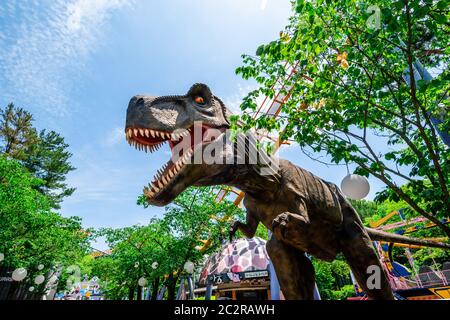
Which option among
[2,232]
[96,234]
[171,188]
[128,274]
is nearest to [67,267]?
[96,234]

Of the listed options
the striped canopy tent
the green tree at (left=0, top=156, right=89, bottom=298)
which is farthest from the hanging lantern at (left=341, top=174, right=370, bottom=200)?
the green tree at (left=0, top=156, right=89, bottom=298)

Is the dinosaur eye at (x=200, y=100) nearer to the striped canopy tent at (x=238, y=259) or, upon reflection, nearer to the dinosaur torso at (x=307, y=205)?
the dinosaur torso at (x=307, y=205)

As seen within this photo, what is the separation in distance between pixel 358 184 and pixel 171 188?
2.48 m

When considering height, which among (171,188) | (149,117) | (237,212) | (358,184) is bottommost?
(171,188)

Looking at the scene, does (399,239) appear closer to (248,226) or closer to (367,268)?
(367,268)

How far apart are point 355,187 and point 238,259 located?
11471 mm

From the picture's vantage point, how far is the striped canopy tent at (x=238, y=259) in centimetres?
1320

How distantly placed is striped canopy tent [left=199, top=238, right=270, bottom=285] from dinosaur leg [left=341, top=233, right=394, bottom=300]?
1078 cm

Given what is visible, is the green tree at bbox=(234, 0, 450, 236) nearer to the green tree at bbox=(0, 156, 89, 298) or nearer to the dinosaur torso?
the dinosaur torso

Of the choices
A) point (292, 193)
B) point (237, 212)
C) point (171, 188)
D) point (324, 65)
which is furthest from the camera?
point (237, 212)

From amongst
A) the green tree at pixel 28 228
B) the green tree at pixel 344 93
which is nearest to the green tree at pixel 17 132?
the green tree at pixel 28 228

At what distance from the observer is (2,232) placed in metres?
9.87

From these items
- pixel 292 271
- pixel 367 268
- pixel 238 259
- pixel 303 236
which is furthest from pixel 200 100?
pixel 238 259
